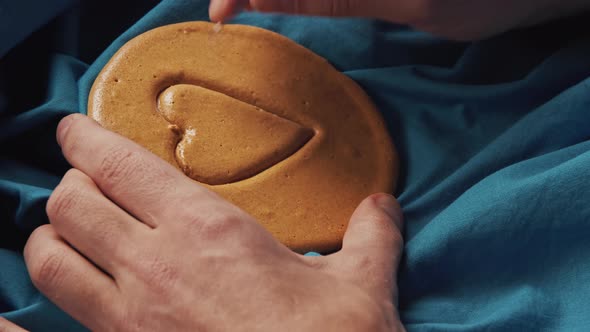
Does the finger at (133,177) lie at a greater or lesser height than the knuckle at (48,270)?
greater

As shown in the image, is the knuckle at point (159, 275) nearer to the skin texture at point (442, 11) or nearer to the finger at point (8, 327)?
the finger at point (8, 327)

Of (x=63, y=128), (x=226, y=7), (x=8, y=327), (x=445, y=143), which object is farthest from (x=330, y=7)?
(x=8, y=327)

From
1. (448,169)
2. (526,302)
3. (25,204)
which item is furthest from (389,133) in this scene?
(25,204)

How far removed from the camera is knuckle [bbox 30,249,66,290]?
68 centimetres

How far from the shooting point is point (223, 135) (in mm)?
896

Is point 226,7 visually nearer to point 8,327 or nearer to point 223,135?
point 223,135

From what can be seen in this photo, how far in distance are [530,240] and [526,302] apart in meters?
0.08

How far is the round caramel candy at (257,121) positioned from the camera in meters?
0.86

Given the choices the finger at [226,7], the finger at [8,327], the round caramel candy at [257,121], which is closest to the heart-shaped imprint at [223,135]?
the round caramel candy at [257,121]

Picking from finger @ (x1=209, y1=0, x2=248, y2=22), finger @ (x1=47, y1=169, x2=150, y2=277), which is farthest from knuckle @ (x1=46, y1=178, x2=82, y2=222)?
finger @ (x1=209, y1=0, x2=248, y2=22)

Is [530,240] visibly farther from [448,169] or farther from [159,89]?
[159,89]

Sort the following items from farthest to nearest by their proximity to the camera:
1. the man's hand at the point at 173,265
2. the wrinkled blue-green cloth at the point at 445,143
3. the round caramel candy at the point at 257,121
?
the round caramel candy at the point at 257,121, the wrinkled blue-green cloth at the point at 445,143, the man's hand at the point at 173,265

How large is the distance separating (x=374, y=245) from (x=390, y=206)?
10cm

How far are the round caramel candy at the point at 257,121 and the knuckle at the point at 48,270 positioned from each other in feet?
0.73
